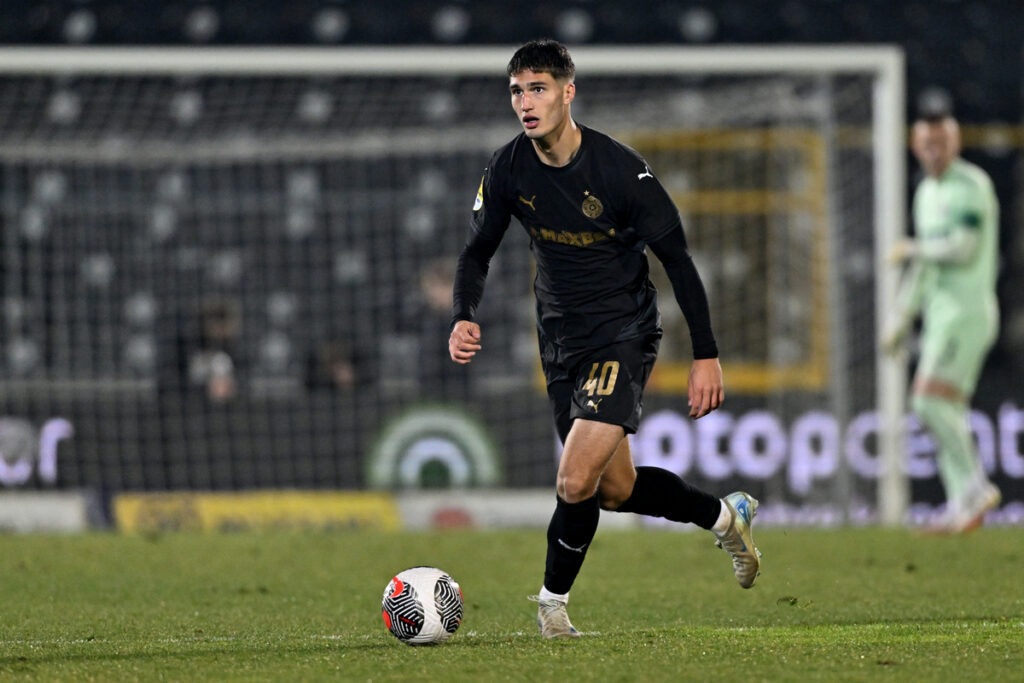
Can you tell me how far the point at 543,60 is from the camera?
5.26 metres

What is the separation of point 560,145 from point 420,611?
1652mm

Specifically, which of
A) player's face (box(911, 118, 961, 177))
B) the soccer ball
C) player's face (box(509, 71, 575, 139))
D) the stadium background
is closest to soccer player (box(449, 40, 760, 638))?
player's face (box(509, 71, 575, 139))

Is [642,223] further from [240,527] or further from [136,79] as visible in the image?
[136,79]

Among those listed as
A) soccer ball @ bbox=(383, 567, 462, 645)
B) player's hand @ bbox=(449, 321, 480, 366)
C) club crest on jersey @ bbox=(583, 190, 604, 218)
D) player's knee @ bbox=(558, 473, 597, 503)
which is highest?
club crest on jersey @ bbox=(583, 190, 604, 218)

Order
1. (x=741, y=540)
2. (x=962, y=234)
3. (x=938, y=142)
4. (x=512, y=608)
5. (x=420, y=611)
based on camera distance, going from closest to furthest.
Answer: (x=420, y=611)
(x=741, y=540)
(x=512, y=608)
(x=962, y=234)
(x=938, y=142)

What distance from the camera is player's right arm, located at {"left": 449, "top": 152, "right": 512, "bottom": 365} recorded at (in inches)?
217

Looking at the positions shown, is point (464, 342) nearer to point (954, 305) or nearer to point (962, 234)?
point (962, 234)

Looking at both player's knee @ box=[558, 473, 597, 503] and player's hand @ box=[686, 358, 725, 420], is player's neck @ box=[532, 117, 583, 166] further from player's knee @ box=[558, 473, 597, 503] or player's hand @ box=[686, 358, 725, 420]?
player's knee @ box=[558, 473, 597, 503]

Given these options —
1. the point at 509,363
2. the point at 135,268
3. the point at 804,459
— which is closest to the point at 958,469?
the point at 804,459

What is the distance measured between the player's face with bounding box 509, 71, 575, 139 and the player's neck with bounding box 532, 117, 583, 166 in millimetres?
60

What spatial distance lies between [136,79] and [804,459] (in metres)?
5.96

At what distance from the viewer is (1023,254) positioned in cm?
1570

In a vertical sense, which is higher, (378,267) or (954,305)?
(378,267)

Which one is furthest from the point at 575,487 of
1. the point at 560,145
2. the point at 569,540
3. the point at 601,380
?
the point at 560,145
